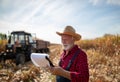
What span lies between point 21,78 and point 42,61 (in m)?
6.13

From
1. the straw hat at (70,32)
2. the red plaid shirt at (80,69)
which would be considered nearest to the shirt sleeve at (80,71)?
the red plaid shirt at (80,69)

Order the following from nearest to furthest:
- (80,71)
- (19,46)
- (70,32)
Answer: (80,71) < (70,32) < (19,46)

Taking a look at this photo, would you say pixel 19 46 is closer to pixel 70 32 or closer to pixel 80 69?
pixel 70 32

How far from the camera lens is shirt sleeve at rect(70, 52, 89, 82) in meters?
3.61

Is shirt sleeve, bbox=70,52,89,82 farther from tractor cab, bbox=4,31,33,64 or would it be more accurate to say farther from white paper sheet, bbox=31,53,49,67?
tractor cab, bbox=4,31,33,64

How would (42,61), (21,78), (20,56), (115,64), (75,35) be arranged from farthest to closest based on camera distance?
1. (20,56)
2. (115,64)
3. (21,78)
4. (75,35)
5. (42,61)

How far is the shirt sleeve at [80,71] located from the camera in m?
3.61

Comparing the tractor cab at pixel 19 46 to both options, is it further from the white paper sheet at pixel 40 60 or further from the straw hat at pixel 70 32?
the white paper sheet at pixel 40 60

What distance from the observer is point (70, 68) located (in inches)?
149

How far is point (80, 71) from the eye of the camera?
3.63 meters

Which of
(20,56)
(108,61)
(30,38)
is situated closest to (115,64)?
(108,61)

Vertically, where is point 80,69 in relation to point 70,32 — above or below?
below

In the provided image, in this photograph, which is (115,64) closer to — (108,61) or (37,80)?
(108,61)

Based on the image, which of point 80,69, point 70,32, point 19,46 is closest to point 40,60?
point 80,69
